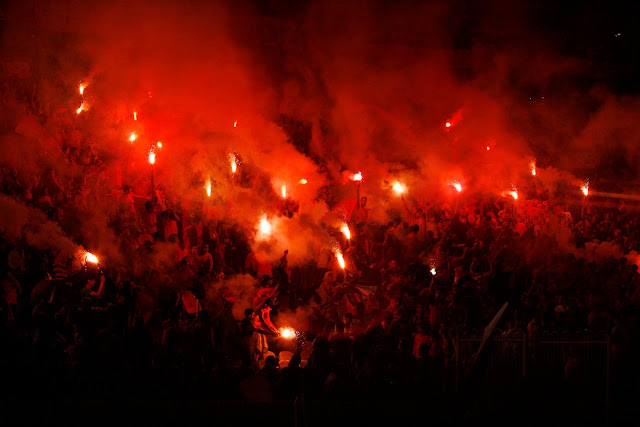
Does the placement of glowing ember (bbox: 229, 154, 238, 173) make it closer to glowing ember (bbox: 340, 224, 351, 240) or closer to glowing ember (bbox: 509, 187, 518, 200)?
glowing ember (bbox: 340, 224, 351, 240)

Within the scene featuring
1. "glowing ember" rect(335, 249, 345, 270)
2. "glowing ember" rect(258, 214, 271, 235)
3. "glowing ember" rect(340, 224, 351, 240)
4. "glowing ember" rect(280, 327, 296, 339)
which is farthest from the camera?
"glowing ember" rect(258, 214, 271, 235)

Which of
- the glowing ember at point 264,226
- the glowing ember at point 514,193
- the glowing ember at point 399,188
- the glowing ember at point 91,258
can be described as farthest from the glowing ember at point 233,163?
the glowing ember at point 514,193

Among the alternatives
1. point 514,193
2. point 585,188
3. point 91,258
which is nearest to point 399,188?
point 514,193

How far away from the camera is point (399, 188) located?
35.9 ft

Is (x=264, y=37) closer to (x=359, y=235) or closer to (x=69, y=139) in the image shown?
(x=69, y=139)

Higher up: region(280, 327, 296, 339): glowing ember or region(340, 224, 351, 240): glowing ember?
region(340, 224, 351, 240): glowing ember

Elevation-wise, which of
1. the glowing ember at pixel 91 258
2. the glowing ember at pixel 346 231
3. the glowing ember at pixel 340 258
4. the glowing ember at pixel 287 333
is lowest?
the glowing ember at pixel 287 333

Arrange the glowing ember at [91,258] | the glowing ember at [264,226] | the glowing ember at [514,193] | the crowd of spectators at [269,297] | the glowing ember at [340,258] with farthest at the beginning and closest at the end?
the glowing ember at [514,193] → the glowing ember at [264,226] → the glowing ember at [340,258] → the glowing ember at [91,258] → the crowd of spectators at [269,297]

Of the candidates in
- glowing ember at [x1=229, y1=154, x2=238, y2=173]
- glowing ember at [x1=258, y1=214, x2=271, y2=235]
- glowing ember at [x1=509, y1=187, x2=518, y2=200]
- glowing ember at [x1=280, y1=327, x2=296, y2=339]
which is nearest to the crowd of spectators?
glowing ember at [x1=280, y1=327, x2=296, y2=339]

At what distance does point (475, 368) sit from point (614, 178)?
828cm

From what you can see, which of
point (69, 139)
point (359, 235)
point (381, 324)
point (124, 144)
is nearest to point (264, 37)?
point (124, 144)

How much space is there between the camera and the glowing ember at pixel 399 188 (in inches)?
429

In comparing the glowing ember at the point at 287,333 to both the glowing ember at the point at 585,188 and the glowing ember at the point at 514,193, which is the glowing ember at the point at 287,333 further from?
the glowing ember at the point at 585,188

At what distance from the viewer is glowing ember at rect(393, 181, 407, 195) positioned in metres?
Result: 10.9
